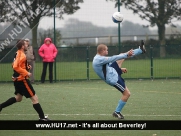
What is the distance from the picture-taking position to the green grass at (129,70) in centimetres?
2444

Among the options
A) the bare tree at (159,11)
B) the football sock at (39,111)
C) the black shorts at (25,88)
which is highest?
the bare tree at (159,11)

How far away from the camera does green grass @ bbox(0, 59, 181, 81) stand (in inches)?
962

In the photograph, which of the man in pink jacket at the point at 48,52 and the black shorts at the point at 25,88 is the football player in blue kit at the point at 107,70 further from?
the man in pink jacket at the point at 48,52

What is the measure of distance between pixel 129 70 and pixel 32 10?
18.2ft

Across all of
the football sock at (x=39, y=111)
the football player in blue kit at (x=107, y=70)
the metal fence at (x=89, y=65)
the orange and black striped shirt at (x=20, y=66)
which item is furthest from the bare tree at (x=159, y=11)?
the football sock at (x=39, y=111)

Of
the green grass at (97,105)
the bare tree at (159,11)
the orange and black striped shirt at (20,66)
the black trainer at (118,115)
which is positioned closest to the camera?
the green grass at (97,105)

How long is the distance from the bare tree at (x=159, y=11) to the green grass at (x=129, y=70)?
2.31 metres

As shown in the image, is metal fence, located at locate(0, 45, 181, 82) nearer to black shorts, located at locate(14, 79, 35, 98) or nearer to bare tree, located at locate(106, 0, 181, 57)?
bare tree, located at locate(106, 0, 181, 57)

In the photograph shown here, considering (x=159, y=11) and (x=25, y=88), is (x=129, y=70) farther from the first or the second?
(x=25, y=88)

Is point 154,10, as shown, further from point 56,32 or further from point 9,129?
point 9,129

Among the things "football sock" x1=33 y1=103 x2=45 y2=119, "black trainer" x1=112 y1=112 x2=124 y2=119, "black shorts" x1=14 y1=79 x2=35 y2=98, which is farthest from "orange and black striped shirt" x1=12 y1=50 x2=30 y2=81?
"black trainer" x1=112 y1=112 x2=124 y2=119

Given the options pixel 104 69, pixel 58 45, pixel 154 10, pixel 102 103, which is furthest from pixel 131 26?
pixel 104 69

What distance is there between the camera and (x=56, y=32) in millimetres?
24438
